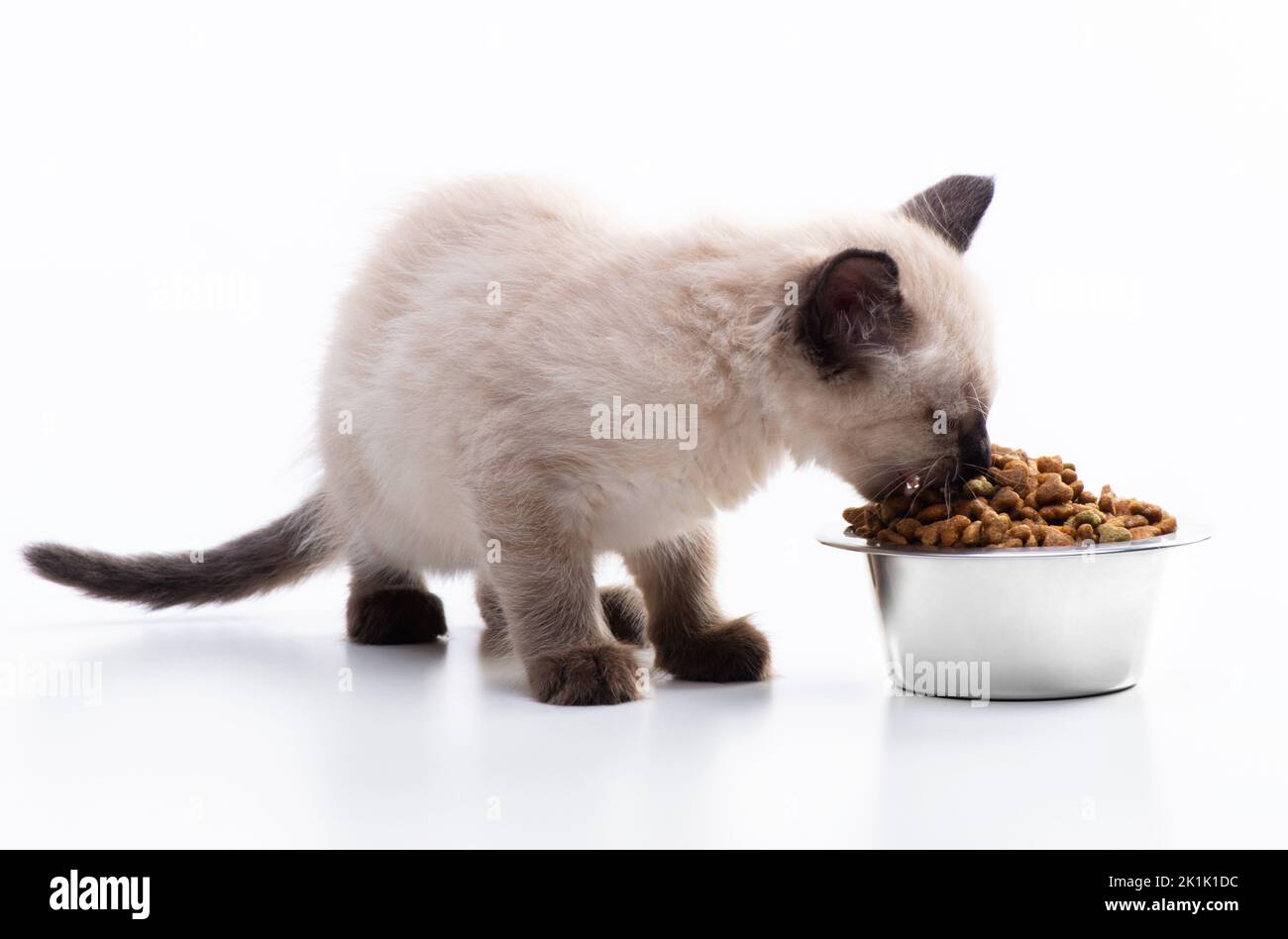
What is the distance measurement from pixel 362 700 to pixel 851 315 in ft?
3.82

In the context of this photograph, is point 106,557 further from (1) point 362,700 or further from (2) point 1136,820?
(2) point 1136,820

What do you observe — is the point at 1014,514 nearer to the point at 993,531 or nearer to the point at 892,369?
the point at 993,531

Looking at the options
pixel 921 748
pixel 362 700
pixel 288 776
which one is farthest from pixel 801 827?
pixel 362 700

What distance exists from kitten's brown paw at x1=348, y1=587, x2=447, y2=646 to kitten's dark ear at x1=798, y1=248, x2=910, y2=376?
1310 millimetres

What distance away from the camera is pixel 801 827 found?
6.09ft

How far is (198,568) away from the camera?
11.5 ft

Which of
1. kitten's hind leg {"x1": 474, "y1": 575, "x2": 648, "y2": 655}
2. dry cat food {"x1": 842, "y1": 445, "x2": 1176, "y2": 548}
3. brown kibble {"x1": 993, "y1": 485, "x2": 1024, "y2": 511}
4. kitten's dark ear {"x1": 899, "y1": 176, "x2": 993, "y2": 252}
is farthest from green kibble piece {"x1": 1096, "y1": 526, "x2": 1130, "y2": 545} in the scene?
kitten's hind leg {"x1": 474, "y1": 575, "x2": 648, "y2": 655}

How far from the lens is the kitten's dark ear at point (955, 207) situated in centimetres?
267

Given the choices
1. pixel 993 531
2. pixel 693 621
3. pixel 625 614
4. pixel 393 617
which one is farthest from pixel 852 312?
pixel 393 617

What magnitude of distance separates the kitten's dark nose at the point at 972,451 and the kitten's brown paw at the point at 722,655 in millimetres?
576

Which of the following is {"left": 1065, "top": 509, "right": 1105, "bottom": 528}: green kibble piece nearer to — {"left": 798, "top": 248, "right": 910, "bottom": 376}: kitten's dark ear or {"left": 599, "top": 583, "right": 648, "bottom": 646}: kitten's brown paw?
{"left": 798, "top": 248, "right": 910, "bottom": 376}: kitten's dark ear

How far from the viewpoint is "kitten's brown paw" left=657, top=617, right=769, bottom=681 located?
109 inches

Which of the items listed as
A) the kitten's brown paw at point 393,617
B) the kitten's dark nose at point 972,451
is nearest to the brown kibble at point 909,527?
the kitten's dark nose at point 972,451

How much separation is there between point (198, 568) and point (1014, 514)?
6.75ft
